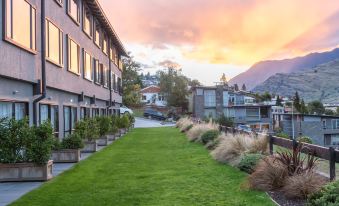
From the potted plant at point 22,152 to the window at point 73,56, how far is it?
10.5m

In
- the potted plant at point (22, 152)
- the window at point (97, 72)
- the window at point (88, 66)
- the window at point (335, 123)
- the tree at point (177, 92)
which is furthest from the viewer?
the tree at point (177, 92)

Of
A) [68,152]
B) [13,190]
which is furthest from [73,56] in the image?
[13,190]

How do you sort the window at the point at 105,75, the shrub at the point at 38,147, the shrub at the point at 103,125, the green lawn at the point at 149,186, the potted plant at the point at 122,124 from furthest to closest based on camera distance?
the window at the point at 105,75
the potted plant at the point at 122,124
the shrub at the point at 103,125
the shrub at the point at 38,147
the green lawn at the point at 149,186

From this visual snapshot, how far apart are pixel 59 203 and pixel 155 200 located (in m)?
1.93

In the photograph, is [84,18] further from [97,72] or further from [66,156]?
[66,156]

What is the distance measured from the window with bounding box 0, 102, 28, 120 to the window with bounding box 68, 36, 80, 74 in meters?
7.08

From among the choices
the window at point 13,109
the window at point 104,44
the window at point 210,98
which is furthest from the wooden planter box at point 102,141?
the window at point 210,98

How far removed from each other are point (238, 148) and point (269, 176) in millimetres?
4651

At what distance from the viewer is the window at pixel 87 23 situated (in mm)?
28087

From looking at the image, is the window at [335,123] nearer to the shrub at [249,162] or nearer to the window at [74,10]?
the window at [74,10]

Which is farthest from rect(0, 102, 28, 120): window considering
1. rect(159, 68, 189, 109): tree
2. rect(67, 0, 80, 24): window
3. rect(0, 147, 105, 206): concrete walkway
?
rect(159, 68, 189, 109): tree

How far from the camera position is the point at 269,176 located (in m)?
9.76

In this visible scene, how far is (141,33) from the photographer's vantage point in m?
39.3

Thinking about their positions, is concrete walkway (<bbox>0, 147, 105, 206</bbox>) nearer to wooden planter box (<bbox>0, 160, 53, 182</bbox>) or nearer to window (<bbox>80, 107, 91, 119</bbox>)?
wooden planter box (<bbox>0, 160, 53, 182</bbox>)
